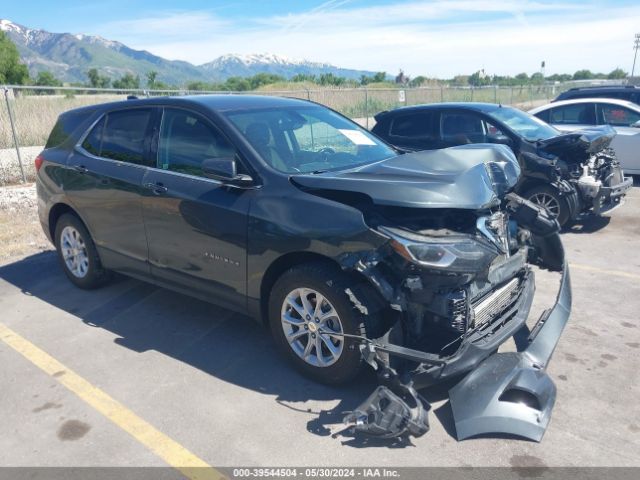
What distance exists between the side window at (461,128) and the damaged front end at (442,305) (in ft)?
14.3

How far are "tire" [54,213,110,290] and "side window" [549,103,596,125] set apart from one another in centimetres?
892

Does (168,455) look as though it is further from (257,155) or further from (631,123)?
(631,123)

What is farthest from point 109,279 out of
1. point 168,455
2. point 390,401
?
point 390,401

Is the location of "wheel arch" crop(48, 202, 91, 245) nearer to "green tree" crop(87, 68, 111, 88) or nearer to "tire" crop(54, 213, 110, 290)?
"tire" crop(54, 213, 110, 290)

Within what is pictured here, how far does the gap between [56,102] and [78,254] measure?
1305cm

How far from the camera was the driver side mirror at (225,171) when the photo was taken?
380 centimetres

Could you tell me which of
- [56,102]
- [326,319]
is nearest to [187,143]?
[326,319]

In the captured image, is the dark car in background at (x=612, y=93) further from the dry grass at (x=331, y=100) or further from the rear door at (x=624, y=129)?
the dry grass at (x=331, y=100)

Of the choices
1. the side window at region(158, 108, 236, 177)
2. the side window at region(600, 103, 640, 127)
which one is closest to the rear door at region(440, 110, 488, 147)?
the side window at region(600, 103, 640, 127)

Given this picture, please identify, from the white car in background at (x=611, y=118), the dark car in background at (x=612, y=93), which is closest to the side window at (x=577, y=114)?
the white car in background at (x=611, y=118)

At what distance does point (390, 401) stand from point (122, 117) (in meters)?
3.57

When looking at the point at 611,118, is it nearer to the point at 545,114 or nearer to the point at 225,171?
the point at 545,114

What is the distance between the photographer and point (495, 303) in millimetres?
3639

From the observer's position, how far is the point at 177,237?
173 inches
